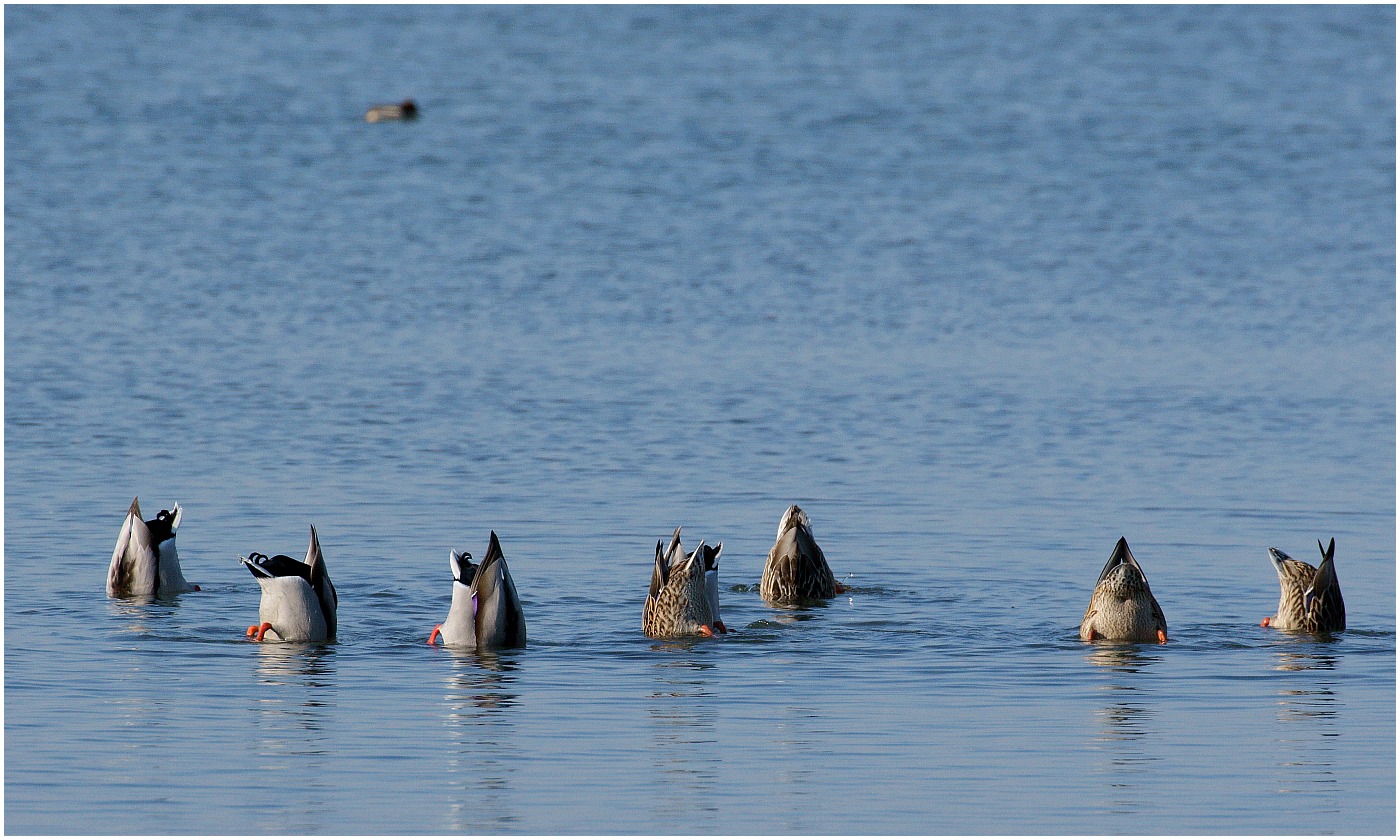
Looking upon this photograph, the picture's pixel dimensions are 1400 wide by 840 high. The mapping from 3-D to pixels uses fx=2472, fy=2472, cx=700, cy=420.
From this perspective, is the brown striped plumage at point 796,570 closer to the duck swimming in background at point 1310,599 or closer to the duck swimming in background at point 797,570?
the duck swimming in background at point 797,570

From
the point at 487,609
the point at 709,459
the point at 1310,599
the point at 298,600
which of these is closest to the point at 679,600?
the point at 487,609

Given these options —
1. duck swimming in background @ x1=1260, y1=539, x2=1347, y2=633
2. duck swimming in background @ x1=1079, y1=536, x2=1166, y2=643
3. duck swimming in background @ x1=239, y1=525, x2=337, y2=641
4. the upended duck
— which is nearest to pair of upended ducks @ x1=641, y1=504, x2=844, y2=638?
the upended duck

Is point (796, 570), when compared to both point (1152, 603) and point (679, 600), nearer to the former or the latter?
point (679, 600)

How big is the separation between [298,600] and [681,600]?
2249 mm

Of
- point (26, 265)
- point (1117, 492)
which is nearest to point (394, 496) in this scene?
point (1117, 492)

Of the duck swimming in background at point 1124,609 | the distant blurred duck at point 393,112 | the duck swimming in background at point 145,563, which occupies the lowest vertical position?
the duck swimming in background at point 1124,609

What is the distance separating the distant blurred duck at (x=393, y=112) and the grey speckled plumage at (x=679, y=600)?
47.2 meters

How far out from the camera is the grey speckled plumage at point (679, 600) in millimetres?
14688

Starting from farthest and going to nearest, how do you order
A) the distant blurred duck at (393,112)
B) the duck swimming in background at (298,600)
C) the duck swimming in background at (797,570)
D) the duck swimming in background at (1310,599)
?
1. the distant blurred duck at (393,112)
2. the duck swimming in background at (797,570)
3. the duck swimming in background at (1310,599)
4. the duck swimming in background at (298,600)

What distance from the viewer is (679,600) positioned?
1469 centimetres

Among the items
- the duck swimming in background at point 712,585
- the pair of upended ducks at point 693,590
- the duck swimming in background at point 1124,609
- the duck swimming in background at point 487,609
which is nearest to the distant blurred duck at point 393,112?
the pair of upended ducks at point 693,590

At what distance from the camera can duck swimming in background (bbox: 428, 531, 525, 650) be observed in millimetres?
14211

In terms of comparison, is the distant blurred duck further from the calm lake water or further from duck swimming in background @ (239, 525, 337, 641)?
duck swimming in background @ (239, 525, 337, 641)

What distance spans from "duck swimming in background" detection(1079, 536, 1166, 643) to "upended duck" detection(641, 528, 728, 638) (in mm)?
2288
